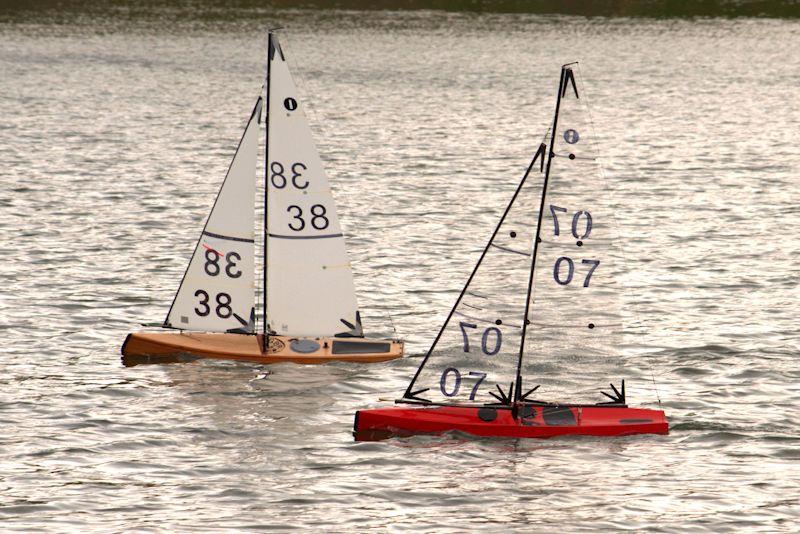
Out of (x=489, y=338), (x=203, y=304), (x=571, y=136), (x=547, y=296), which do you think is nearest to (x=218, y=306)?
(x=203, y=304)

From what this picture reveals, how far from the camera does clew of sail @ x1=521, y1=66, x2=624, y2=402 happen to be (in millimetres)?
25641

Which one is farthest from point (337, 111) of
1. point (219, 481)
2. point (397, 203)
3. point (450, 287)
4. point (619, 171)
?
point (219, 481)

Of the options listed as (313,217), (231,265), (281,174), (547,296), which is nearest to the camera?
(547,296)

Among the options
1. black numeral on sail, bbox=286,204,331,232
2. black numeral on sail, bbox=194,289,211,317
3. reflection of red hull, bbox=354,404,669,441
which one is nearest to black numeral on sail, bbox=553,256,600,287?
reflection of red hull, bbox=354,404,669,441

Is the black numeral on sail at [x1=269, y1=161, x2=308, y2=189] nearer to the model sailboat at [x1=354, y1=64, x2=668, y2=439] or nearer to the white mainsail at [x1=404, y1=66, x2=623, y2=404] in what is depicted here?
the model sailboat at [x1=354, y1=64, x2=668, y2=439]

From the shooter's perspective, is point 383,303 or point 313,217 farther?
point 383,303

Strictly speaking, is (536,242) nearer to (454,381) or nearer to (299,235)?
(454,381)

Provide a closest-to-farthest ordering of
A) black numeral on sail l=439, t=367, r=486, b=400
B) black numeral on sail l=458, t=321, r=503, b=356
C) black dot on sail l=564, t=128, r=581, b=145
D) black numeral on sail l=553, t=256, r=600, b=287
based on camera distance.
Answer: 1. black dot on sail l=564, t=128, r=581, b=145
2. black numeral on sail l=553, t=256, r=600, b=287
3. black numeral on sail l=458, t=321, r=503, b=356
4. black numeral on sail l=439, t=367, r=486, b=400

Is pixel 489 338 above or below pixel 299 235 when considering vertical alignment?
below

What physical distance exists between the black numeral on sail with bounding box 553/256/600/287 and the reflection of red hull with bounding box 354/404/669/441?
2.88 metres

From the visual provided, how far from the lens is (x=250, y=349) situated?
1299 inches

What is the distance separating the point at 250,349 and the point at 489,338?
771 centimetres

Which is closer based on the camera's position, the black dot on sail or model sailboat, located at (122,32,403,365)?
the black dot on sail

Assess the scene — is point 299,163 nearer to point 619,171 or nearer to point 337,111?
point 619,171
